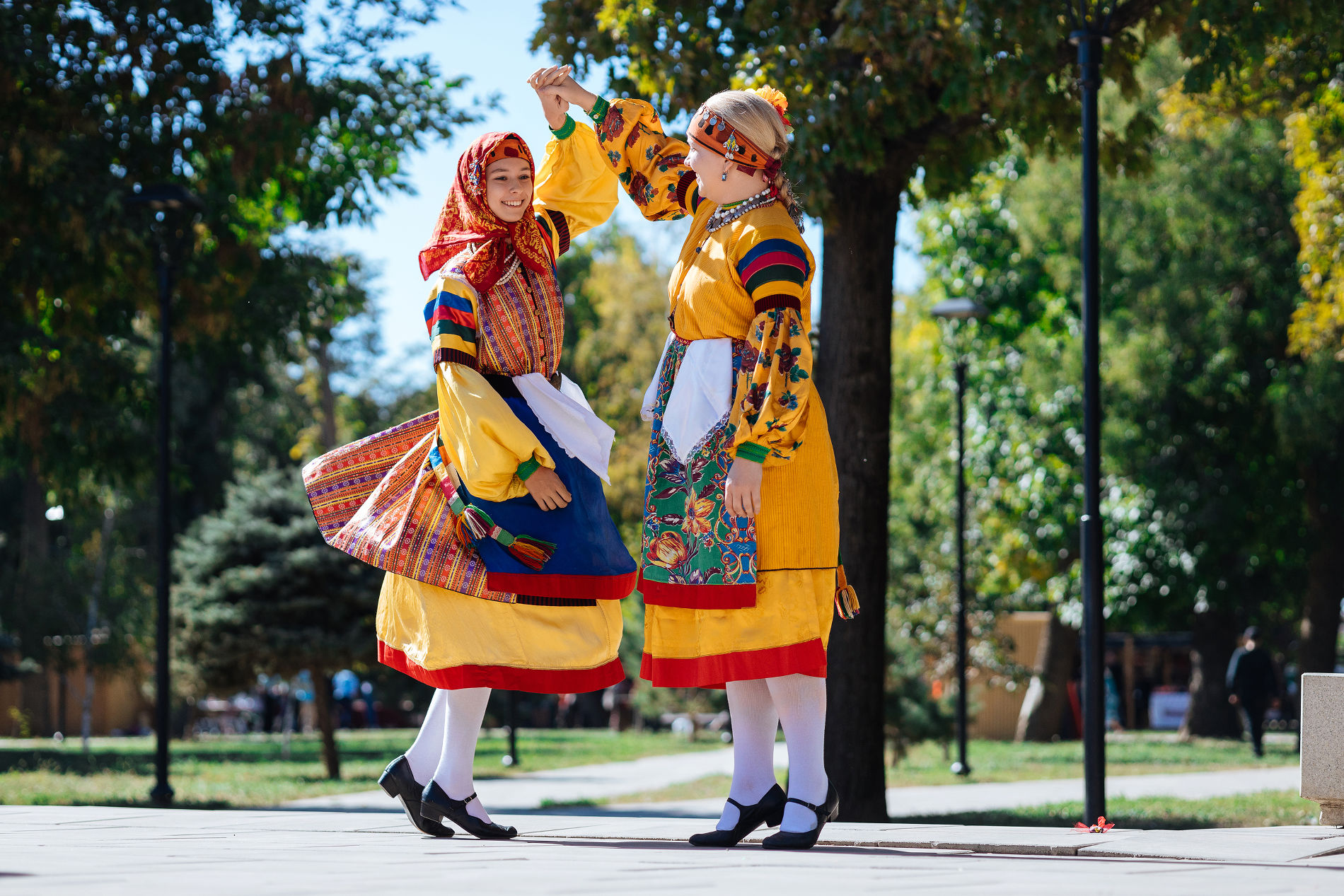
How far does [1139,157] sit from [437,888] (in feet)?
29.5

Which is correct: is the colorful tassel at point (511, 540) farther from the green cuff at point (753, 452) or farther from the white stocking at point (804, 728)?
the white stocking at point (804, 728)

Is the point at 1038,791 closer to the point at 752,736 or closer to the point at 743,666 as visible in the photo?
the point at 752,736

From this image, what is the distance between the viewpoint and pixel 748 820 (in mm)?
4891

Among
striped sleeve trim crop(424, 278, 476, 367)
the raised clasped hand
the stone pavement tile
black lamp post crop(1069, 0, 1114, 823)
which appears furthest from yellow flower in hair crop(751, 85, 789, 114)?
black lamp post crop(1069, 0, 1114, 823)

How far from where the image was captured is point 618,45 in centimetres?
1051

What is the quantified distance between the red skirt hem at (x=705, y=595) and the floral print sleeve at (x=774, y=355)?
429mm

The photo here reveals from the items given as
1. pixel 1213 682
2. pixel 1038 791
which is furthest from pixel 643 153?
pixel 1213 682

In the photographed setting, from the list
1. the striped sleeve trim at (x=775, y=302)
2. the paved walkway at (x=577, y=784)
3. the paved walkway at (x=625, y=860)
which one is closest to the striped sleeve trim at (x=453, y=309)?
the striped sleeve trim at (x=775, y=302)

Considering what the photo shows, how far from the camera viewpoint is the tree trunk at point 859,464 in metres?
9.93

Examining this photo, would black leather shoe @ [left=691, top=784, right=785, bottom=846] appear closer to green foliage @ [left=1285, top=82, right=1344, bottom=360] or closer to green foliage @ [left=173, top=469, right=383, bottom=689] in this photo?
green foliage @ [left=1285, top=82, right=1344, bottom=360]

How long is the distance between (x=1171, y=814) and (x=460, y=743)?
23.2 feet

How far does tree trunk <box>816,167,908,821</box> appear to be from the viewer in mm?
9930

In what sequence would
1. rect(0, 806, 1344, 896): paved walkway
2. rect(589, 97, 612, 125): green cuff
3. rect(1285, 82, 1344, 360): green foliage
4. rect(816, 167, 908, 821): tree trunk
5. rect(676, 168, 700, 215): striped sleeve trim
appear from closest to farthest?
rect(0, 806, 1344, 896): paved walkway, rect(676, 168, 700, 215): striped sleeve trim, rect(589, 97, 612, 125): green cuff, rect(816, 167, 908, 821): tree trunk, rect(1285, 82, 1344, 360): green foliage

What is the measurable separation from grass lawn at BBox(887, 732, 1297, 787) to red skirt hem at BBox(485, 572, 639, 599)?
11297 mm
